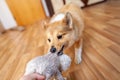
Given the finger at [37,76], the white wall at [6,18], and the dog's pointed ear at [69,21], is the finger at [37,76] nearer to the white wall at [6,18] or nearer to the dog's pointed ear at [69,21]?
the dog's pointed ear at [69,21]

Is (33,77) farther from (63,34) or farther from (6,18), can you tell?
(6,18)

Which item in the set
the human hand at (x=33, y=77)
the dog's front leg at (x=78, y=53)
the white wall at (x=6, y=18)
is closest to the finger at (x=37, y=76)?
the human hand at (x=33, y=77)

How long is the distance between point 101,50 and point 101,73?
1.37 feet

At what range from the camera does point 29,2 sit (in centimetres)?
497

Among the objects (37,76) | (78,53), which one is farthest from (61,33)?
(37,76)

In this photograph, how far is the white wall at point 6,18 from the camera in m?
4.95

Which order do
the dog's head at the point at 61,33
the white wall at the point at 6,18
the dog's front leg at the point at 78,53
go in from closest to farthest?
the dog's head at the point at 61,33
the dog's front leg at the point at 78,53
the white wall at the point at 6,18

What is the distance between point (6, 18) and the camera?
5020mm

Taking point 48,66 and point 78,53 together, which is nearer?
point 48,66

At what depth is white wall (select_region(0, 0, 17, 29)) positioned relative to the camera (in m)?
4.95

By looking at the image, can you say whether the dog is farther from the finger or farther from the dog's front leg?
the finger

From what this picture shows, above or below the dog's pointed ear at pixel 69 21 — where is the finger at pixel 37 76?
above

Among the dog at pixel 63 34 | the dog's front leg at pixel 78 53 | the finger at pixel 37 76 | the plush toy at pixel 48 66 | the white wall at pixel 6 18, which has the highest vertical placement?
the finger at pixel 37 76

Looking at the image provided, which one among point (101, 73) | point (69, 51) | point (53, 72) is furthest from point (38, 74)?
point (69, 51)
